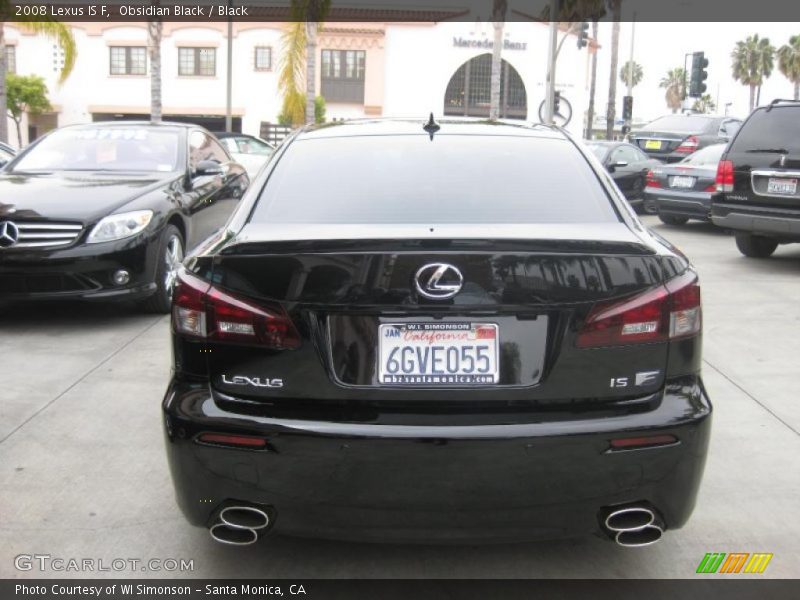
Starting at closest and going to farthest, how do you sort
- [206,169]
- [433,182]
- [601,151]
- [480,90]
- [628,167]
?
[433,182], [206,169], [628,167], [601,151], [480,90]

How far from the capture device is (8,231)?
6727 mm

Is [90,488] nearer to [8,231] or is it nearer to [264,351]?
[264,351]

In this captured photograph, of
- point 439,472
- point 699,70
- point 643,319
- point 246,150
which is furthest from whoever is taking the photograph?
point 699,70

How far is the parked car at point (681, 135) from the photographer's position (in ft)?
64.3

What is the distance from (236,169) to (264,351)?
7.17 m

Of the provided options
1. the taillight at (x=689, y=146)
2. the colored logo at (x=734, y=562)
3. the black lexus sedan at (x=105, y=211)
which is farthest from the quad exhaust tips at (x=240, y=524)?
the taillight at (x=689, y=146)

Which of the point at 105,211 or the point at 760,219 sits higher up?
the point at 105,211

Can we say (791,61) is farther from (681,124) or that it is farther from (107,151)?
(107,151)

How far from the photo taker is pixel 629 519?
2967 mm

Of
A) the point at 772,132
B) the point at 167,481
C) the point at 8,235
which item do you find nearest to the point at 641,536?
the point at 167,481

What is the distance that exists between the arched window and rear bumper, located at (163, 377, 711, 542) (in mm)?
48404

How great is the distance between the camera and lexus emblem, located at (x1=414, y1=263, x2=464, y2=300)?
110 inches

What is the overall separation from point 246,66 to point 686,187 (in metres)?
36.5

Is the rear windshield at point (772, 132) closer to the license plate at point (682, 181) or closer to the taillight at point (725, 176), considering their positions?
the taillight at point (725, 176)
